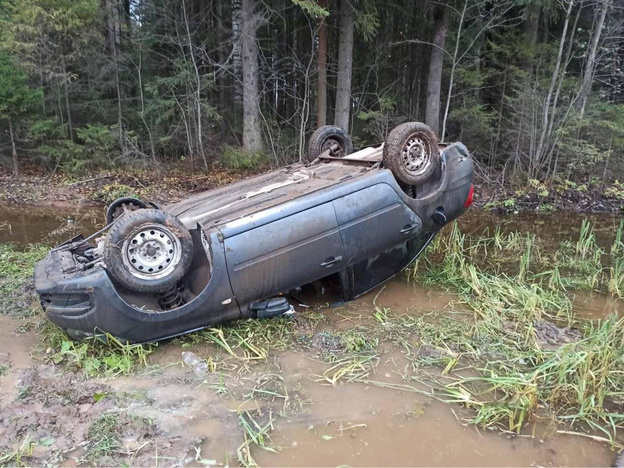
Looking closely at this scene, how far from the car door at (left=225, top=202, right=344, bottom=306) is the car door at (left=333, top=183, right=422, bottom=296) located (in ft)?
0.42

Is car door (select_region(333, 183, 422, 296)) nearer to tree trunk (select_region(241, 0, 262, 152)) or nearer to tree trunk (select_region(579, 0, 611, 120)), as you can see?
tree trunk (select_region(241, 0, 262, 152))

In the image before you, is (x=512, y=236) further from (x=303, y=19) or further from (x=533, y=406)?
(x=303, y=19)

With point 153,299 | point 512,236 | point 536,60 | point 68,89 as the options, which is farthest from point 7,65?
point 536,60

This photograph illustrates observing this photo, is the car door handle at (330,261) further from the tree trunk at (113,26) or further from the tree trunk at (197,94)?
the tree trunk at (113,26)

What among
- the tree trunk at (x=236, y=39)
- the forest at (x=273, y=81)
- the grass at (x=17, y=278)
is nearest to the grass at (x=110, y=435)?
the grass at (x=17, y=278)

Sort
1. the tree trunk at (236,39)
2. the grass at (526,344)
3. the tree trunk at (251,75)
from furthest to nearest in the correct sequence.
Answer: the tree trunk at (236,39)
the tree trunk at (251,75)
the grass at (526,344)

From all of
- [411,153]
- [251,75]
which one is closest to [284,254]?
[411,153]

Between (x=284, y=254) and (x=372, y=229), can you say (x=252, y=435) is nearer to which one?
(x=284, y=254)

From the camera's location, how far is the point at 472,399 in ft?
10.1

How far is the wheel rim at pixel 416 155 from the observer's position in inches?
171

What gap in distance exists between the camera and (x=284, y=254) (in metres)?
3.73

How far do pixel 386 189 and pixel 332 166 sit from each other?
99 cm

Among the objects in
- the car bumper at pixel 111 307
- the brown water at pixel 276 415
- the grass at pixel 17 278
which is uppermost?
the car bumper at pixel 111 307

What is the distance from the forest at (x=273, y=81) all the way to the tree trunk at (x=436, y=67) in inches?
1.3
